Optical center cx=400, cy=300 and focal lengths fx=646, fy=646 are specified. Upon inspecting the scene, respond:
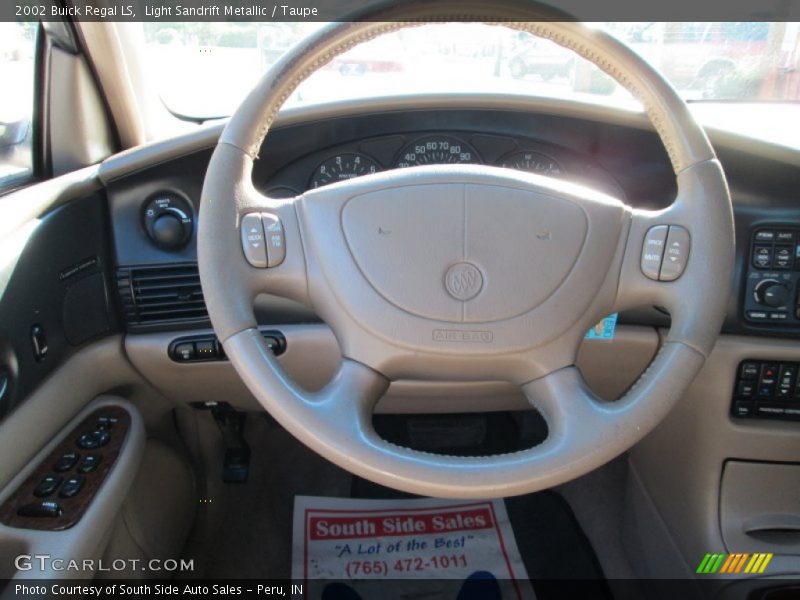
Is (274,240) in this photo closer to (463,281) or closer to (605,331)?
(463,281)

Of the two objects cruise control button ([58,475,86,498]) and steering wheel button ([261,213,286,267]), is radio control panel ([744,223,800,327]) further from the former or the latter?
cruise control button ([58,475,86,498])

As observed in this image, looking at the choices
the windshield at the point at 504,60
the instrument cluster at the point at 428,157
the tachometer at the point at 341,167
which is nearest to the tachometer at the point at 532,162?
the instrument cluster at the point at 428,157

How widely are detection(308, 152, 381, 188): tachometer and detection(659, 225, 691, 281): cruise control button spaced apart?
0.58 metres

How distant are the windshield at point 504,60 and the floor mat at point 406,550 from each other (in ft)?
3.12

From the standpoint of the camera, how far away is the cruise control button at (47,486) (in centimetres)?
100

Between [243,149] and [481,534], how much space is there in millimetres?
1080

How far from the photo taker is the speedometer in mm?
1216

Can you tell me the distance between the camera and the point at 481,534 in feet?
4.95

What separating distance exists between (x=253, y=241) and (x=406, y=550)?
3.00ft

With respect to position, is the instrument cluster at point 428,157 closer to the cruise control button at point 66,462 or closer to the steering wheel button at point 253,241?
the steering wheel button at point 253,241

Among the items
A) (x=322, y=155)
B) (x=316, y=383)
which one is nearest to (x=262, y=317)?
(x=316, y=383)

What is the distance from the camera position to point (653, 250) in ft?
2.76

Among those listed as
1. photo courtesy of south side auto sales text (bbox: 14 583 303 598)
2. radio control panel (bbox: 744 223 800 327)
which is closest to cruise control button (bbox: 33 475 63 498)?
photo courtesy of south side auto sales text (bbox: 14 583 303 598)

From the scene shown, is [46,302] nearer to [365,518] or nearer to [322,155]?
[322,155]
